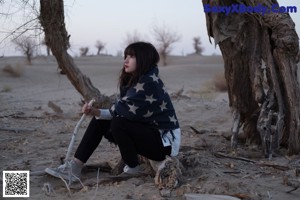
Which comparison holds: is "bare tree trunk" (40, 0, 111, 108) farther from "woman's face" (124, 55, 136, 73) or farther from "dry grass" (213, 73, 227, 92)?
"dry grass" (213, 73, 227, 92)

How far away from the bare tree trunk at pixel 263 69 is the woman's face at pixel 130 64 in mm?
1301

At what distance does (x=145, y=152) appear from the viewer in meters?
3.58

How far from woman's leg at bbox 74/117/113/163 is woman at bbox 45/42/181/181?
5 centimetres

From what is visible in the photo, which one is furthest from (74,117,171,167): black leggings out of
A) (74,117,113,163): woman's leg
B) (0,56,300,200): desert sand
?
(0,56,300,200): desert sand

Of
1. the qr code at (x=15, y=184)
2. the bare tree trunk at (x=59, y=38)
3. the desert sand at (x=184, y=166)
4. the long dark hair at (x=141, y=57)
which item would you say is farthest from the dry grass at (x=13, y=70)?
the long dark hair at (x=141, y=57)

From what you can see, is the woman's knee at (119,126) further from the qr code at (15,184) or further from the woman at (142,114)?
the qr code at (15,184)

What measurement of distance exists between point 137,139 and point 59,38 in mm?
1646

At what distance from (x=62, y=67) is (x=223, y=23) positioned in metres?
1.68

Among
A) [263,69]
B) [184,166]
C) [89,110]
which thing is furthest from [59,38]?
[263,69]

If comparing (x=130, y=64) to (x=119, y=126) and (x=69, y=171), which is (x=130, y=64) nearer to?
(x=119, y=126)

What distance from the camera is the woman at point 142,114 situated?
351 cm

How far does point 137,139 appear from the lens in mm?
3543

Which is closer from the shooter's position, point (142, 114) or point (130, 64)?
point (142, 114)

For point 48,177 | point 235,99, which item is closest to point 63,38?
point 48,177
